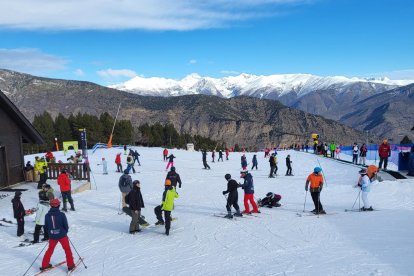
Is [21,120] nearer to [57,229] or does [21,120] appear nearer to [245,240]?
[57,229]

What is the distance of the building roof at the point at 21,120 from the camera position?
65.5ft

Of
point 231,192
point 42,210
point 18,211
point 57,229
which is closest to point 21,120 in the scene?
point 18,211

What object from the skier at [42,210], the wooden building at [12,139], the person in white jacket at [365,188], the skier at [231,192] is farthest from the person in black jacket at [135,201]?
the wooden building at [12,139]

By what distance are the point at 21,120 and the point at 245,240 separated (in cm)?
1563

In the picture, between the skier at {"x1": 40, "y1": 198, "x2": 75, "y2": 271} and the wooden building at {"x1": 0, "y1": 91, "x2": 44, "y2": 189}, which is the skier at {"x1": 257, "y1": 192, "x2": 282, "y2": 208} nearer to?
the skier at {"x1": 40, "y1": 198, "x2": 75, "y2": 271}

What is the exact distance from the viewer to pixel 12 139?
70.7ft

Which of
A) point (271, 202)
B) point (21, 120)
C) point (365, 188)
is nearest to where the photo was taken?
point (365, 188)

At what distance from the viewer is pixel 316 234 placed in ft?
36.9

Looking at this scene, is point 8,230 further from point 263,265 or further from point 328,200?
point 328,200

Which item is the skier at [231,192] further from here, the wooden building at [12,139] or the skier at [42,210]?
the wooden building at [12,139]

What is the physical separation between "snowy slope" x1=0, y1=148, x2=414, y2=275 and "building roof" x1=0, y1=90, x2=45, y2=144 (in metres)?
4.67

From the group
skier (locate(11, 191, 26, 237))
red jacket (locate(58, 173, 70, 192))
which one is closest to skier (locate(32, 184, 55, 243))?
skier (locate(11, 191, 26, 237))

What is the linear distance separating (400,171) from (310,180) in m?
10.7

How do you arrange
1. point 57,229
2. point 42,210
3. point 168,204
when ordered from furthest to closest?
point 168,204 → point 42,210 → point 57,229
